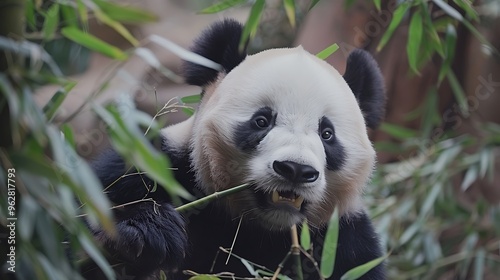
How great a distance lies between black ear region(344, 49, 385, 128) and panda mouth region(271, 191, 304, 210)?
426 mm

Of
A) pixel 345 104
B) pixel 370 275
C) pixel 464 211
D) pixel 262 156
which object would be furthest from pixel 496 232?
pixel 262 156

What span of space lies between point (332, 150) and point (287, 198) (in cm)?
17

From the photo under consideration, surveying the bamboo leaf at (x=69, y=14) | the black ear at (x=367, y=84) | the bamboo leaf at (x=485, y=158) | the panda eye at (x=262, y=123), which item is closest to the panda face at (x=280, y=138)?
the panda eye at (x=262, y=123)

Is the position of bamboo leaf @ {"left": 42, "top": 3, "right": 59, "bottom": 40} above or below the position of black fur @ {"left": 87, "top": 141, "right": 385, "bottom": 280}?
above

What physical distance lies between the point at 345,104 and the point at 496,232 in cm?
144

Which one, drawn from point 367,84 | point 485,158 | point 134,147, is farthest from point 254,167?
point 485,158

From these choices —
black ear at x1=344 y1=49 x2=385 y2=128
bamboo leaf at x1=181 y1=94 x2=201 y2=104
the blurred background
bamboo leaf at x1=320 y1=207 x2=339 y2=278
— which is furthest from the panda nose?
black ear at x1=344 y1=49 x2=385 y2=128

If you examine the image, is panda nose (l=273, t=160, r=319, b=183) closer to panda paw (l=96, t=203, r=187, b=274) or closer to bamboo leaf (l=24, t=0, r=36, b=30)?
panda paw (l=96, t=203, r=187, b=274)

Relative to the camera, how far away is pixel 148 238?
135 cm

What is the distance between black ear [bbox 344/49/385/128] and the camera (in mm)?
1790

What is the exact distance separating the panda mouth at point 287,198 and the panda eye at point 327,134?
0.16 meters

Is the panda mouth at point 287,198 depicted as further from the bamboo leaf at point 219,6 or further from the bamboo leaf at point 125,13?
the bamboo leaf at point 125,13

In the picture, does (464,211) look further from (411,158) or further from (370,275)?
(370,275)

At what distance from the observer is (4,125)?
910 millimetres
